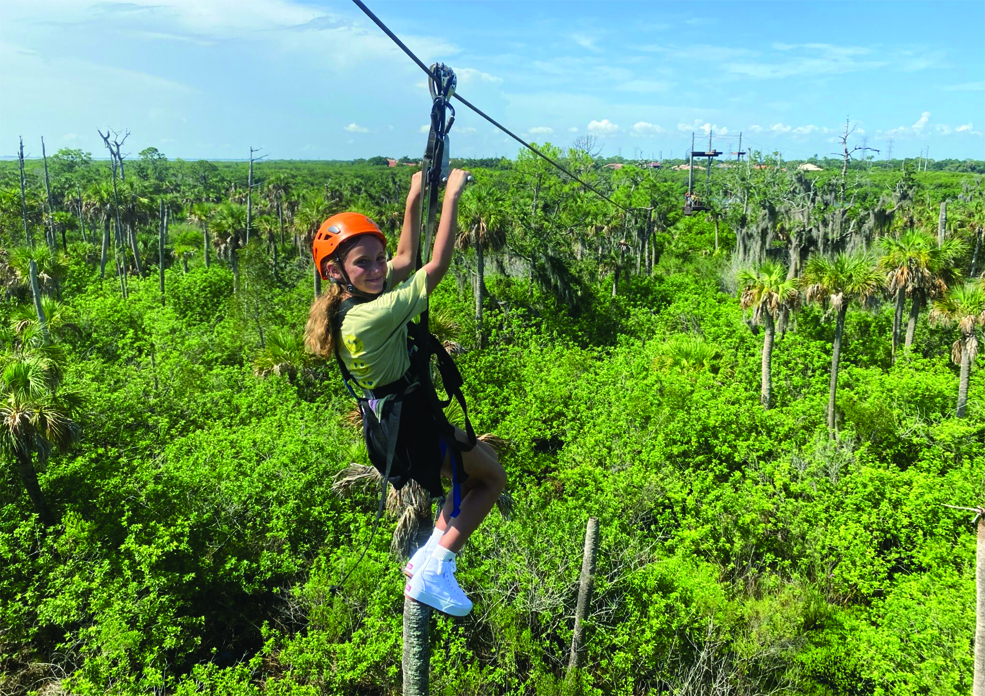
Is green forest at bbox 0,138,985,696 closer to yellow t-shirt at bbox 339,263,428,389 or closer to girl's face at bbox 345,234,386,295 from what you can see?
yellow t-shirt at bbox 339,263,428,389

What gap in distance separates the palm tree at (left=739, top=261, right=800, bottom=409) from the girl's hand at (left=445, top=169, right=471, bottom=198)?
779 inches

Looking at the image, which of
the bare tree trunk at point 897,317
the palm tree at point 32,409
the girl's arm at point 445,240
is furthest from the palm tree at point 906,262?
the palm tree at point 32,409

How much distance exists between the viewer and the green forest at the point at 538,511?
38.7 feet

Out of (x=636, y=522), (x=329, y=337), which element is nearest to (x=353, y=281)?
(x=329, y=337)

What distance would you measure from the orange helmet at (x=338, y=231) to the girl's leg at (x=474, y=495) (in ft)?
3.95

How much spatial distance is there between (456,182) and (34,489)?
1422 cm

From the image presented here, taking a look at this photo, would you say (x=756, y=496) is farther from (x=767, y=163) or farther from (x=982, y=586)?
(x=767, y=163)

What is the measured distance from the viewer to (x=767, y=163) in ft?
184

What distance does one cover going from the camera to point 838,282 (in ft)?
66.7

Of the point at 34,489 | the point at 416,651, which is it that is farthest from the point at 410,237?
the point at 34,489

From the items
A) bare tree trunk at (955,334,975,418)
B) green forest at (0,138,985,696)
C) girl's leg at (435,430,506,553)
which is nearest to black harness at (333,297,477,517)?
girl's leg at (435,430,506,553)

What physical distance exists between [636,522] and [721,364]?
34.5 ft

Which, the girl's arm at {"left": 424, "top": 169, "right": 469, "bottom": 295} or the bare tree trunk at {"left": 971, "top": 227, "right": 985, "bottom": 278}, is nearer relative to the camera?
the girl's arm at {"left": 424, "top": 169, "right": 469, "bottom": 295}

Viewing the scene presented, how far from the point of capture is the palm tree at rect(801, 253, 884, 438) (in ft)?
65.9
